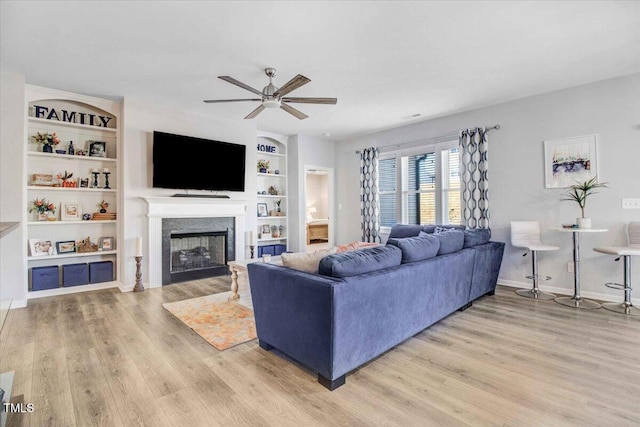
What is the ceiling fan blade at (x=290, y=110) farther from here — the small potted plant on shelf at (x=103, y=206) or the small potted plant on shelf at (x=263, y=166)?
the small potted plant on shelf at (x=103, y=206)

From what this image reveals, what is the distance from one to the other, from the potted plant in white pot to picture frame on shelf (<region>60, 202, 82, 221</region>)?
6611mm

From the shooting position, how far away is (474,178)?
16.2ft

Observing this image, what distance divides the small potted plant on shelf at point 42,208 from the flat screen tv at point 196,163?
1341mm

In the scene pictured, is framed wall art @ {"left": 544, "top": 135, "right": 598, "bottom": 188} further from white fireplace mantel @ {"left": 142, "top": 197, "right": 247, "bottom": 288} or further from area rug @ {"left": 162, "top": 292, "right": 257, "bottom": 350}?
white fireplace mantel @ {"left": 142, "top": 197, "right": 247, "bottom": 288}

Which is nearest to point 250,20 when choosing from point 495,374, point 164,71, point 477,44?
point 164,71

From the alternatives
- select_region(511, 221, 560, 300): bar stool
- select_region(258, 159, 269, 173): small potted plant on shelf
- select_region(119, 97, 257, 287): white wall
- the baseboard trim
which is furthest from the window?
select_region(119, 97, 257, 287): white wall

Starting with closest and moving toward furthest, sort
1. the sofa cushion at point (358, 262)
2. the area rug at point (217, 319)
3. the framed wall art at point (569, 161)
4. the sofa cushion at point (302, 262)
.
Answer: the sofa cushion at point (358, 262), the sofa cushion at point (302, 262), the area rug at point (217, 319), the framed wall art at point (569, 161)

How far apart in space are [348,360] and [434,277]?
1179mm

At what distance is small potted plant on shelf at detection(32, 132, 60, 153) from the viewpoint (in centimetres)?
419

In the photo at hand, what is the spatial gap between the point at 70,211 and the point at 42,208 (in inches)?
11.8

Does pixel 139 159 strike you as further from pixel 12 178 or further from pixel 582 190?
pixel 582 190

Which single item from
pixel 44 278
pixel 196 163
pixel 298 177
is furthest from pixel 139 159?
pixel 298 177

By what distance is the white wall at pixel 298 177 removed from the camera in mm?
6637

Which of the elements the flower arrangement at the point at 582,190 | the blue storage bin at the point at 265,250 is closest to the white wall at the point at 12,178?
the blue storage bin at the point at 265,250
